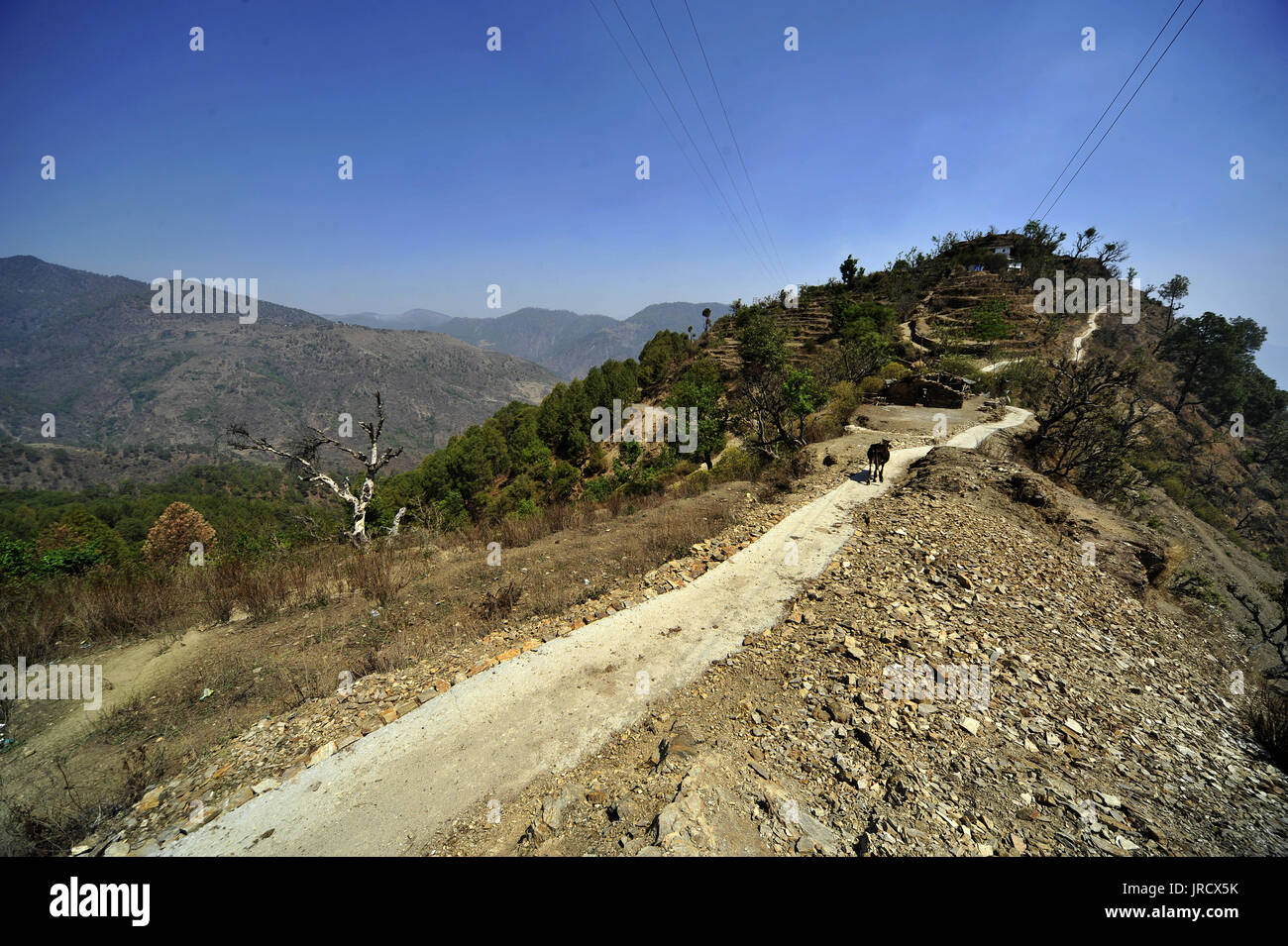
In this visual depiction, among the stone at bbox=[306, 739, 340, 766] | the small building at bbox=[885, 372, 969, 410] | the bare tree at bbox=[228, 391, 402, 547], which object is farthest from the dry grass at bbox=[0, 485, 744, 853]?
the small building at bbox=[885, 372, 969, 410]

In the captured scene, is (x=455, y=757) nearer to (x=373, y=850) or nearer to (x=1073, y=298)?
(x=373, y=850)

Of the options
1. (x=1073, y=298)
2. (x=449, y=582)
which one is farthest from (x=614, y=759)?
(x=1073, y=298)

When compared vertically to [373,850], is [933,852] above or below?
above

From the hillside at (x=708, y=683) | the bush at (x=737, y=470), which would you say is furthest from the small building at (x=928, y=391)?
the bush at (x=737, y=470)

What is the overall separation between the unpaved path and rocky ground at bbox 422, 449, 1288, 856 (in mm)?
323

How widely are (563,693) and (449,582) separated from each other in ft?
15.8

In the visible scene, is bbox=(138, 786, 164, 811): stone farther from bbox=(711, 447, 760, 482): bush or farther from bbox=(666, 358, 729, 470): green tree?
bbox=(666, 358, 729, 470): green tree

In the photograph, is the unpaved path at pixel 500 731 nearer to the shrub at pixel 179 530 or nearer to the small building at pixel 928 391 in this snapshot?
the small building at pixel 928 391

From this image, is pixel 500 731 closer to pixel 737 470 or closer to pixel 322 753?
pixel 322 753

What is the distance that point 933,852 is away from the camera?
3586mm

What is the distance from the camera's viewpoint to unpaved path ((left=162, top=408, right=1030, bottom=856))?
415 cm

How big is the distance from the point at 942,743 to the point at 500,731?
501cm

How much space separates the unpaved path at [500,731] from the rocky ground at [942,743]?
1.06 ft
